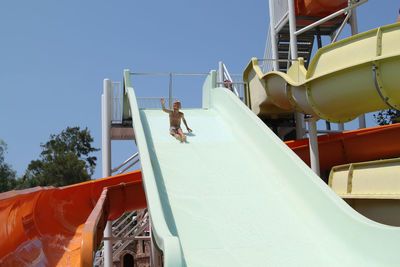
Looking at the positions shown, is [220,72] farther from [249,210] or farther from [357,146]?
[249,210]

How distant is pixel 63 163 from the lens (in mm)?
44156

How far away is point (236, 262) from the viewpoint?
4.21m

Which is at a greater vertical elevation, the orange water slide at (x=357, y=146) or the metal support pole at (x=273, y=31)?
the metal support pole at (x=273, y=31)

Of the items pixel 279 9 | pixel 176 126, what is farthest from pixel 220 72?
pixel 176 126

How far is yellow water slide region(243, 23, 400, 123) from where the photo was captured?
21.6 ft

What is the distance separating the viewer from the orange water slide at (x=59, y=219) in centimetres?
418

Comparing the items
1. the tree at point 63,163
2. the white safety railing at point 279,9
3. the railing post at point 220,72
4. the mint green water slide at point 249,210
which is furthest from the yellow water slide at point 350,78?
the tree at point 63,163

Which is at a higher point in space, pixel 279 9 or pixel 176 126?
pixel 279 9

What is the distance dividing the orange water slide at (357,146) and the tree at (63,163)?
37.1 metres

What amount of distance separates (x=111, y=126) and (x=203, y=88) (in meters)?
2.71

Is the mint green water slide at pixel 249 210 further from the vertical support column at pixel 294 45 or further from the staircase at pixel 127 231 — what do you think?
the staircase at pixel 127 231

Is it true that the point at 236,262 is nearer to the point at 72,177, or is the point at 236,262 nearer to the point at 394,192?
the point at 394,192

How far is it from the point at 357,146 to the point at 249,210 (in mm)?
4910

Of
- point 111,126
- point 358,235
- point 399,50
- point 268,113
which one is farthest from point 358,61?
point 111,126
